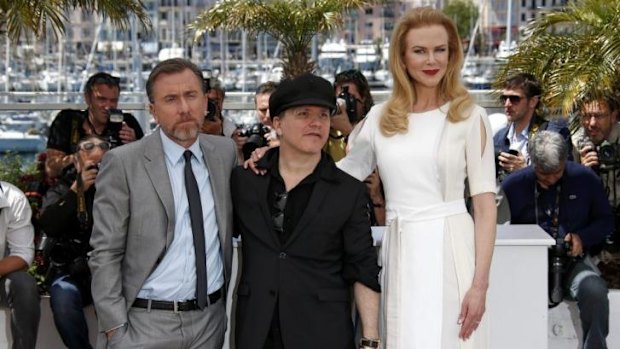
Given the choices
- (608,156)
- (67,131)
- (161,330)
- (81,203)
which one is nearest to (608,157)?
(608,156)

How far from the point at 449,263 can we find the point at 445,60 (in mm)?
754

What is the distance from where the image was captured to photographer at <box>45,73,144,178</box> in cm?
670

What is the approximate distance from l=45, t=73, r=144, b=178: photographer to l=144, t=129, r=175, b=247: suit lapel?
3.04 m

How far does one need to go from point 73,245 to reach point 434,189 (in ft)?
7.85

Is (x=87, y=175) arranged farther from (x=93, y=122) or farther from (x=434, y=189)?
(x=434, y=189)

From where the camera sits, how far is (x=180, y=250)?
11.7ft

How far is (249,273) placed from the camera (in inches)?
139

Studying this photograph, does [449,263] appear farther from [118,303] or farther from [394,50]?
[118,303]

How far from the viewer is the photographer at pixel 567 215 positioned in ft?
18.0

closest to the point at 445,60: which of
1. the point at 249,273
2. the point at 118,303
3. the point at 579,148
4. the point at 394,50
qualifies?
the point at 394,50

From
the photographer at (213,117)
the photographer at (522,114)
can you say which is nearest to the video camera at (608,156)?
the photographer at (522,114)

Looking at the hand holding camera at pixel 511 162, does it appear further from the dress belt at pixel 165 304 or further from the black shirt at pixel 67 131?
the dress belt at pixel 165 304

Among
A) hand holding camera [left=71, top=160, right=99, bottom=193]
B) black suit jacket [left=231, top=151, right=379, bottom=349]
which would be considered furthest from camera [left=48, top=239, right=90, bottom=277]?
black suit jacket [left=231, top=151, right=379, bottom=349]

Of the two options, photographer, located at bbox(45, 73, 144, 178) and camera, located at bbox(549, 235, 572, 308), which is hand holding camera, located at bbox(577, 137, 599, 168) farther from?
photographer, located at bbox(45, 73, 144, 178)
